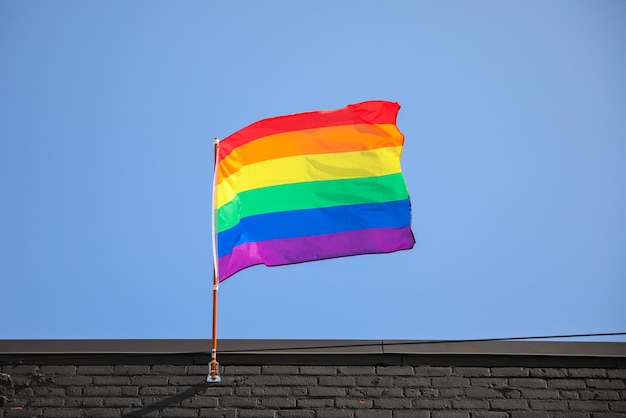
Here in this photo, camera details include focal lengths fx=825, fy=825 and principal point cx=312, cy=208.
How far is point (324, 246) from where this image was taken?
7414 mm

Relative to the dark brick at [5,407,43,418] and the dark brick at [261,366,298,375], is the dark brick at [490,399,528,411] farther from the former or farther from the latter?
the dark brick at [5,407,43,418]

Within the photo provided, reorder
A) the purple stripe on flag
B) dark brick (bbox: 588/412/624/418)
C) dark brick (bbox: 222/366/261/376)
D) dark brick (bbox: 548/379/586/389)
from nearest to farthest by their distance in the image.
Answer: dark brick (bbox: 588/412/624/418), dark brick (bbox: 548/379/586/389), dark brick (bbox: 222/366/261/376), the purple stripe on flag

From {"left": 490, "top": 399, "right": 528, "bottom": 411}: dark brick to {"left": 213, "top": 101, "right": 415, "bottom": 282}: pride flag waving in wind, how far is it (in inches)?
60.2

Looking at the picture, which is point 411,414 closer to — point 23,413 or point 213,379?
point 213,379

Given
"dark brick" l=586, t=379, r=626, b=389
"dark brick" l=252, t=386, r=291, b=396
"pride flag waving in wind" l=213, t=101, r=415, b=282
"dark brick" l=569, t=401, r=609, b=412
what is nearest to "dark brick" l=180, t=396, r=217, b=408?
"dark brick" l=252, t=386, r=291, b=396

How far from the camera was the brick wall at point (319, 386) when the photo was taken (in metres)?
6.67

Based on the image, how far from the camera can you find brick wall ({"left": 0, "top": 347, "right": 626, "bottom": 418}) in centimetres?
667

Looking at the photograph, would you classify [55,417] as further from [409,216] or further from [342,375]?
[409,216]

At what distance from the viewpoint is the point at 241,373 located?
682 centimetres

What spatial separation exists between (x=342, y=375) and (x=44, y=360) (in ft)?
8.23

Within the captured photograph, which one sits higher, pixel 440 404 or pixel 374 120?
pixel 374 120

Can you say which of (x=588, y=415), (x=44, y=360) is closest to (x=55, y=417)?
(x=44, y=360)

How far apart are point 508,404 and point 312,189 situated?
8.36 ft

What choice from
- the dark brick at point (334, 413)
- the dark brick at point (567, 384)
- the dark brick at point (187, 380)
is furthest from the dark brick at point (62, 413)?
the dark brick at point (567, 384)
